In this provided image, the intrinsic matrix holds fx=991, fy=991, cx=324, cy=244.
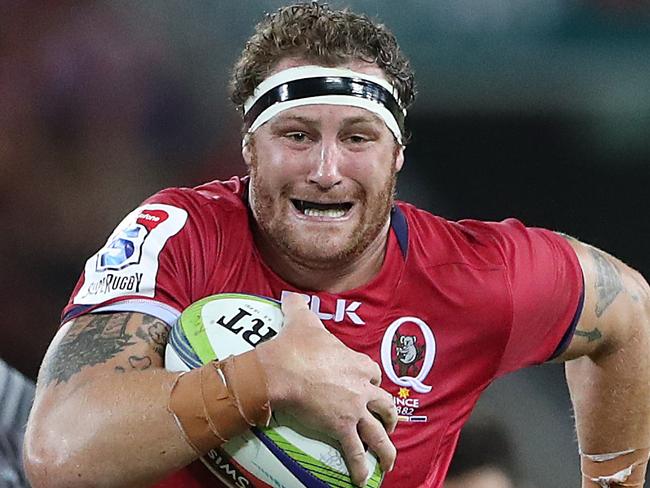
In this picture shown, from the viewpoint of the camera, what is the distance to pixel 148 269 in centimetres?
145

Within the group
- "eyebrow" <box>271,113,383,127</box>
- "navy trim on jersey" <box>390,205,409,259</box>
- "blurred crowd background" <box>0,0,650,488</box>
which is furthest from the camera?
"blurred crowd background" <box>0,0,650,488</box>

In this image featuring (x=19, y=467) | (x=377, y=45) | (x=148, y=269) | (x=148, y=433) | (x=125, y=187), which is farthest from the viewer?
(x=125, y=187)

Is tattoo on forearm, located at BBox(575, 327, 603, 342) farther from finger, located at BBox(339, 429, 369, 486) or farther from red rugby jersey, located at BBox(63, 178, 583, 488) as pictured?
finger, located at BBox(339, 429, 369, 486)

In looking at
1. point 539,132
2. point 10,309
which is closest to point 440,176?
point 539,132

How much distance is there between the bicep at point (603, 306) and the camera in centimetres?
184

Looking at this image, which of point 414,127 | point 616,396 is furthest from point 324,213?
point 414,127

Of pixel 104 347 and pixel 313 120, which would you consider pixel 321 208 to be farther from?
pixel 104 347

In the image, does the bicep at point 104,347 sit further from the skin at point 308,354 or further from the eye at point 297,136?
the eye at point 297,136

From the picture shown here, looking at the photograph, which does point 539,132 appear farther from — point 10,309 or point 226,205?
point 10,309

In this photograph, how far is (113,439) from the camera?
48.3 inches

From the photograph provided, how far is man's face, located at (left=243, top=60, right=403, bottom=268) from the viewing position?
1.55 m

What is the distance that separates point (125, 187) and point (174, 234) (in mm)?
949

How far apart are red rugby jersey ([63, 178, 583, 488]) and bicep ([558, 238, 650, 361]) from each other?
3 centimetres

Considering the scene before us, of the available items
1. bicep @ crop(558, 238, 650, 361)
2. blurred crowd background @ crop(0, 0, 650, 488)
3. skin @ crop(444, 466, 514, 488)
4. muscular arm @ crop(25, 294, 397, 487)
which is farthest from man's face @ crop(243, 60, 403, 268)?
skin @ crop(444, 466, 514, 488)
